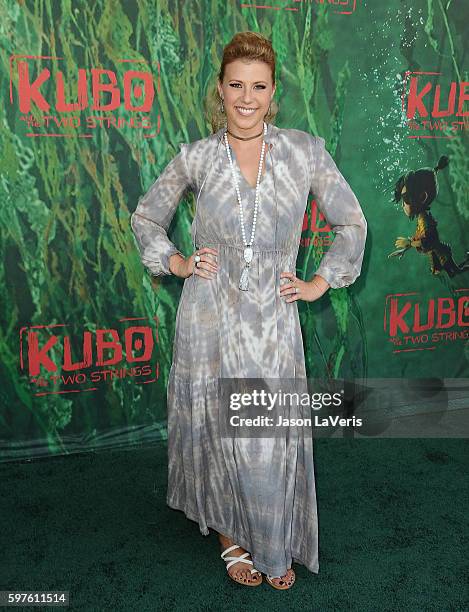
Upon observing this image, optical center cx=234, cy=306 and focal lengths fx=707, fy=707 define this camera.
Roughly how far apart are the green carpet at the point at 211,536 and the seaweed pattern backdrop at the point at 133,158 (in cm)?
26

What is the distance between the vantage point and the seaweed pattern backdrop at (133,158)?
2.83 m

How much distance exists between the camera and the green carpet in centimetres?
217

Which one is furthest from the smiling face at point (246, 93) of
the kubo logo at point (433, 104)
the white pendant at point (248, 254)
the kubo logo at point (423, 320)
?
the kubo logo at point (423, 320)

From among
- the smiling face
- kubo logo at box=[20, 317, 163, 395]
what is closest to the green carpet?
kubo logo at box=[20, 317, 163, 395]

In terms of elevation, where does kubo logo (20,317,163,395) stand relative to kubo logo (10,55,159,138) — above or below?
below

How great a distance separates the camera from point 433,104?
3283 mm

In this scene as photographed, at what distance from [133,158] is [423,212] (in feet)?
4.62

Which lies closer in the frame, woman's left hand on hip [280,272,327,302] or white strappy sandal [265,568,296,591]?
woman's left hand on hip [280,272,327,302]

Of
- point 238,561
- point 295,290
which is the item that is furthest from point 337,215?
point 238,561

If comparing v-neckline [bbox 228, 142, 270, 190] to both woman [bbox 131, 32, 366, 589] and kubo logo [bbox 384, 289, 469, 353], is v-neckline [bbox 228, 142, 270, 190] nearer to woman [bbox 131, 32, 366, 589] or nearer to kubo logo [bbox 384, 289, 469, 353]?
woman [bbox 131, 32, 366, 589]

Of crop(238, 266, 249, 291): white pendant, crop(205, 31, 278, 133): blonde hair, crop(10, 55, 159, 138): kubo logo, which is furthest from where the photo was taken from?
crop(10, 55, 159, 138): kubo logo

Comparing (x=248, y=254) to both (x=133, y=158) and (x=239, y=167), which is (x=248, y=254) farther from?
(x=133, y=158)

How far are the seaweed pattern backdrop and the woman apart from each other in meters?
0.82

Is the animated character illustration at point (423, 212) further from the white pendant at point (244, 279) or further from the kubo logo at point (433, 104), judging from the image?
the white pendant at point (244, 279)
